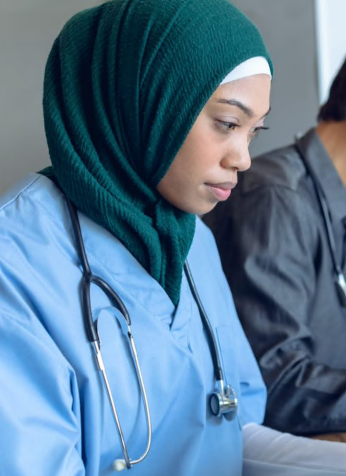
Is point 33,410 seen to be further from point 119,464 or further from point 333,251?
point 333,251

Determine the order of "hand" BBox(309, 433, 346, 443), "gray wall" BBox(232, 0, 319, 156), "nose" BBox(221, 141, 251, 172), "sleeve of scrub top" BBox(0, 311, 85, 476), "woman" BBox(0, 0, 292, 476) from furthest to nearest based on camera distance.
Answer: "gray wall" BBox(232, 0, 319, 156), "hand" BBox(309, 433, 346, 443), "nose" BBox(221, 141, 251, 172), "woman" BBox(0, 0, 292, 476), "sleeve of scrub top" BBox(0, 311, 85, 476)

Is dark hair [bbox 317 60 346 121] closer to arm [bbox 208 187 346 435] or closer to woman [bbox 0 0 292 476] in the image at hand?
arm [bbox 208 187 346 435]

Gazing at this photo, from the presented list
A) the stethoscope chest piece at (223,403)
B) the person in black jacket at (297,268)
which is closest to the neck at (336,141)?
the person in black jacket at (297,268)

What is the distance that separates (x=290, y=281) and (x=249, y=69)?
1.62 ft

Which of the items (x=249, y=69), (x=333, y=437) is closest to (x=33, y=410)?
(x=249, y=69)

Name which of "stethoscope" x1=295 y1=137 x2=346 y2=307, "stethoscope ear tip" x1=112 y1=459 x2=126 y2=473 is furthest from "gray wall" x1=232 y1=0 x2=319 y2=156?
"stethoscope ear tip" x1=112 y1=459 x2=126 y2=473

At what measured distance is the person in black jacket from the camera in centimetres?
133

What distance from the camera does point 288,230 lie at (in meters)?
1.40

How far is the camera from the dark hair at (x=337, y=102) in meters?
1.52

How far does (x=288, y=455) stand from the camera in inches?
45.5

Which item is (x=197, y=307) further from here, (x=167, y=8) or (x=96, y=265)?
(x=167, y=8)

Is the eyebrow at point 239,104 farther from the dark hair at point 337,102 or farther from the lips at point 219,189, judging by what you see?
the dark hair at point 337,102

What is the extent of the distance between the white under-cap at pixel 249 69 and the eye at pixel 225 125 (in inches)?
2.2

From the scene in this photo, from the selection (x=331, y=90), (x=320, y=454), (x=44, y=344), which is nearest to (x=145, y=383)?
(x=44, y=344)
